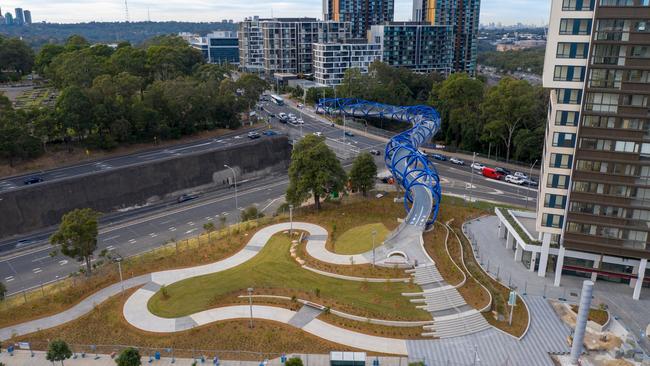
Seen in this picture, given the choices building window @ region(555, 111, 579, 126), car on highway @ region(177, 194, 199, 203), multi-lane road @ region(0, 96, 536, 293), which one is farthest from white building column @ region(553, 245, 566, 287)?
car on highway @ region(177, 194, 199, 203)

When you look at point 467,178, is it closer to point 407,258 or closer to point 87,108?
point 407,258

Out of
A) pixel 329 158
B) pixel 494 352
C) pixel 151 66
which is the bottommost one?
pixel 494 352

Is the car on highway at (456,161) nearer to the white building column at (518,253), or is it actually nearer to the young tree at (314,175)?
the young tree at (314,175)

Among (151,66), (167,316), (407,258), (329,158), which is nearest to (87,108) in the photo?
(151,66)

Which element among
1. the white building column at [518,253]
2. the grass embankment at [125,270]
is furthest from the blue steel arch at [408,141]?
the grass embankment at [125,270]

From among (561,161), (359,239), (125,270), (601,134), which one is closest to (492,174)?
(561,161)

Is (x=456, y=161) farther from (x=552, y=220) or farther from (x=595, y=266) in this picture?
(x=595, y=266)

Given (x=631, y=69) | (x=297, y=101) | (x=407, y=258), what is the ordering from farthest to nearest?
(x=297, y=101) < (x=407, y=258) < (x=631, y=69)
